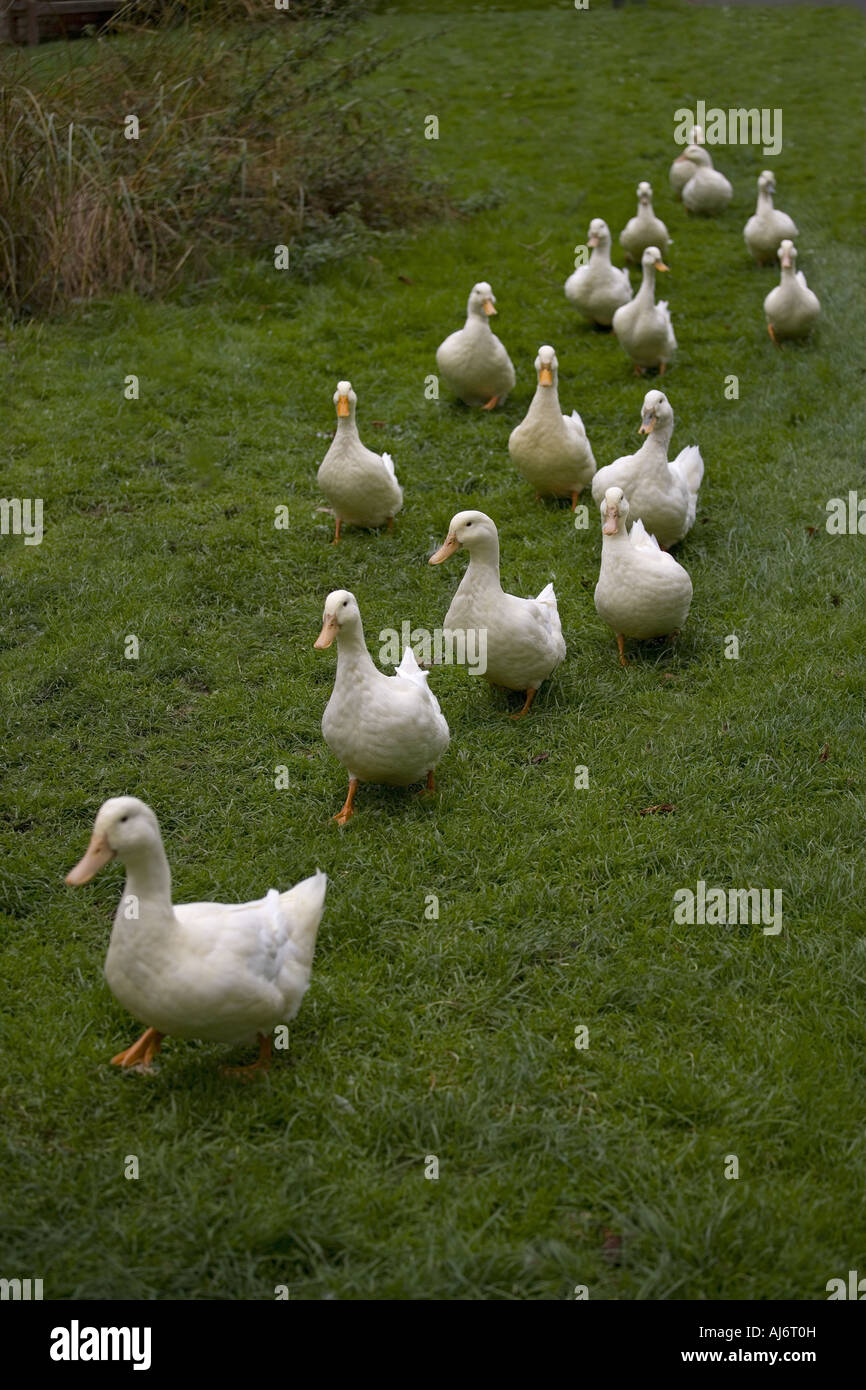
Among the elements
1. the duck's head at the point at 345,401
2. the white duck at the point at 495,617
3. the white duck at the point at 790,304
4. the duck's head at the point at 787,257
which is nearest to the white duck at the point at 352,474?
the duck's head at the point at 345,401

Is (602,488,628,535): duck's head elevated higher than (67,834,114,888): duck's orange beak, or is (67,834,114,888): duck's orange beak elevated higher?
(602,488,628,535): duck's head

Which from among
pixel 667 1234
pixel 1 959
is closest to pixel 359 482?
pixel 1 959

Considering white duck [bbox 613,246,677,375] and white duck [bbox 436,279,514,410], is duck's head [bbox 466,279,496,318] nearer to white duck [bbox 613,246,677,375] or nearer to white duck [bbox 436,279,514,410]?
white duck [bbox 436,279,514,410]

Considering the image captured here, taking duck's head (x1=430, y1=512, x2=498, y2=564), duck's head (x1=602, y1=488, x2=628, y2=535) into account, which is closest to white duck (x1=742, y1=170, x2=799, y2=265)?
duck's head (x1=602, y1=488, x2=628, y2=535)

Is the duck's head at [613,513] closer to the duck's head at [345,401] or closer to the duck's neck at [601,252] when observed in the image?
the duck's head at [345,401]

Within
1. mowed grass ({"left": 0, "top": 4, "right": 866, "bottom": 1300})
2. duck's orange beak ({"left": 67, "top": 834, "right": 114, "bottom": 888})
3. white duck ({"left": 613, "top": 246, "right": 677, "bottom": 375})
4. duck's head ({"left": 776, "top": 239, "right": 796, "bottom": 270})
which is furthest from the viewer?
duck's head ({"left": 776, "top": 239, "right": 796, "bottom": 270})

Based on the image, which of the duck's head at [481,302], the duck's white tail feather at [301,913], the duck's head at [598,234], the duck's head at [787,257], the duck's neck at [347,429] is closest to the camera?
the duck's white tail feather at [301,913]

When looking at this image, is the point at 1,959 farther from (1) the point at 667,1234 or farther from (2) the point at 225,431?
(2) the point at 225,431

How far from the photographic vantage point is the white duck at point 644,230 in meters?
11.1

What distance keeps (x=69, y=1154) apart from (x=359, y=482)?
424 centimetres

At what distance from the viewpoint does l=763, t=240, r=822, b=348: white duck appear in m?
9.32

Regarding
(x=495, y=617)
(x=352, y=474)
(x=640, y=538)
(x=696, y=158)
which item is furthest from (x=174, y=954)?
(x=696, y=158)

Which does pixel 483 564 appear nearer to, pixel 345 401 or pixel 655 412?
pixel 655 412
